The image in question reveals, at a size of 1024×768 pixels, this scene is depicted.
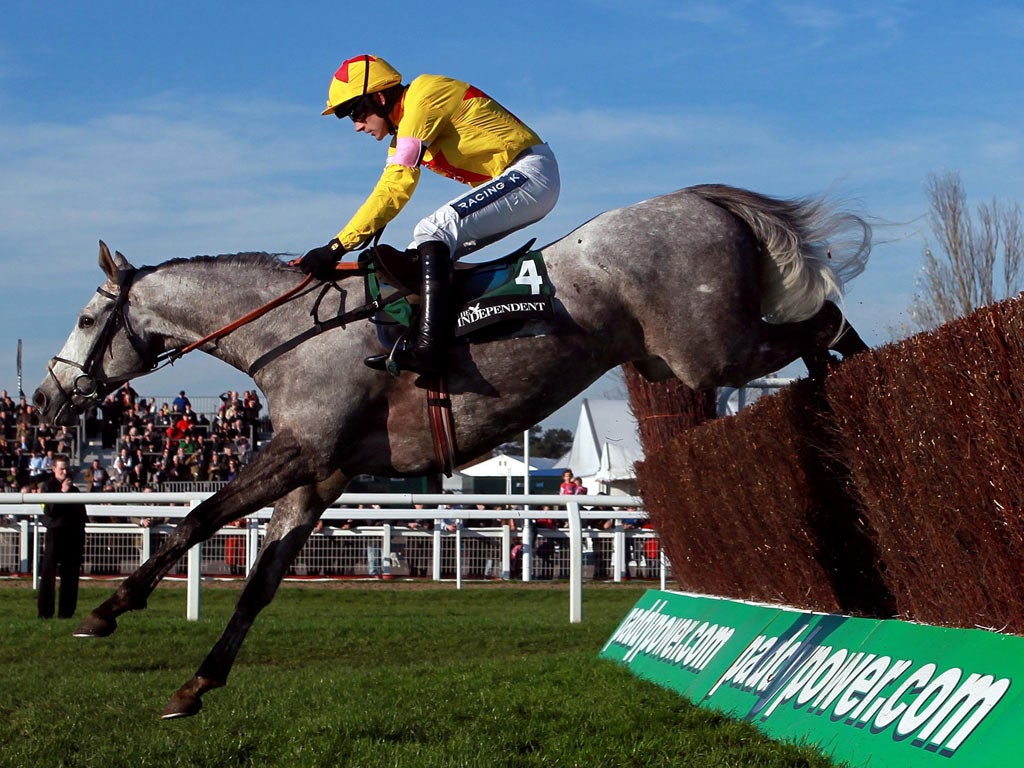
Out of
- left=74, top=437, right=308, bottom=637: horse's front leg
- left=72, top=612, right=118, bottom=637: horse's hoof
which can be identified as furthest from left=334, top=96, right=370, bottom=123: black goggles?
left=72, top=612, right=118, bottom=637: horse's hoof

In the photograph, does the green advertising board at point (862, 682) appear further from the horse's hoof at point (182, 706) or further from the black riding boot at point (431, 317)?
the horse's hoof at point (182, 706)

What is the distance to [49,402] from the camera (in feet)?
17.6

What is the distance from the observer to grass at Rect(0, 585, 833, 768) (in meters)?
4.49

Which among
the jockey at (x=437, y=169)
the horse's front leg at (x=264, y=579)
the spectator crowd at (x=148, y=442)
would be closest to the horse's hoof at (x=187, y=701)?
the horse's front leg at (x=264, y=579)

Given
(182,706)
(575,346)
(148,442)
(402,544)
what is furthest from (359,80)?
(148,442)

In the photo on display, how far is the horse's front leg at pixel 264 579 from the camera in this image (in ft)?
15.2

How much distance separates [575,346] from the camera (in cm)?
468

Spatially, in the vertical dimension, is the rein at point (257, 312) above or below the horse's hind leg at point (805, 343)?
above

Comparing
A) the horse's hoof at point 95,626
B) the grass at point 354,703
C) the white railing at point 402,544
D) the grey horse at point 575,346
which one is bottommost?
the grass at point 354,703

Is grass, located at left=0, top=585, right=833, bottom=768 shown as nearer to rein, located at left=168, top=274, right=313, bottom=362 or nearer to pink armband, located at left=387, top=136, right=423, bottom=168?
rein, located at left=168, top=274, right=313, bottom=362

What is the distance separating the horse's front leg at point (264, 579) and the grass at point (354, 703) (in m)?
0.22

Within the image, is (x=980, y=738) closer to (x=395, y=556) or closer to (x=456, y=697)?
(x=456, y=697)

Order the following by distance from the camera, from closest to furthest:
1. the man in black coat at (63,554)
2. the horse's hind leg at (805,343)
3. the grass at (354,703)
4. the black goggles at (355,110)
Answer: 1. the grass at (354,703)
2. the horse's hind leg at (805,343)
3. the black goggles at (355,110)
4. the man in black coat at (63,554)

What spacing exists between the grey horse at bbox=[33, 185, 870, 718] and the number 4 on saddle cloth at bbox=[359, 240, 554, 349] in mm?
61
